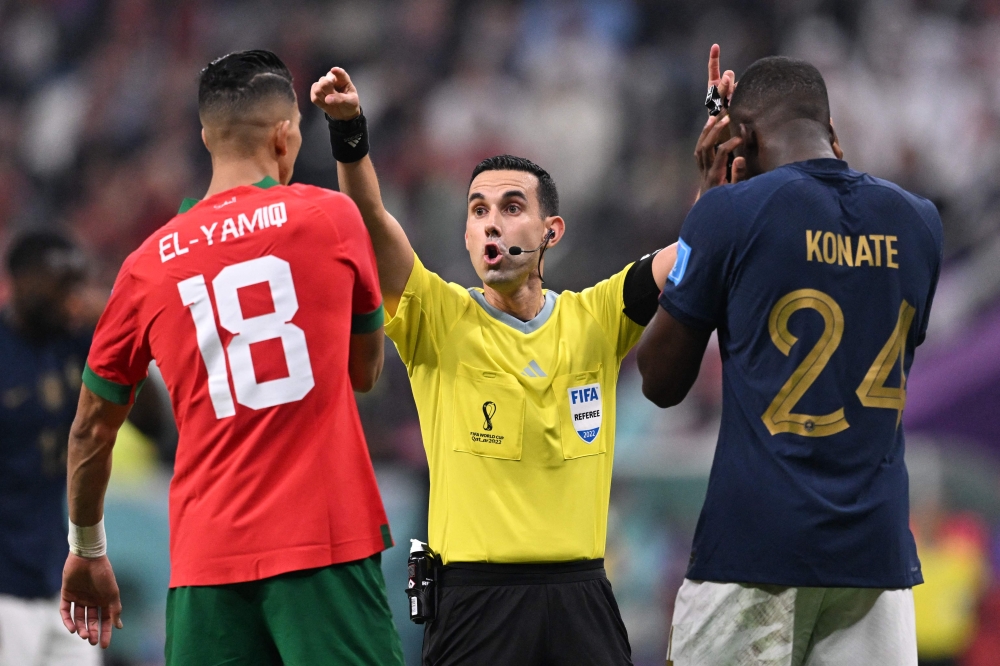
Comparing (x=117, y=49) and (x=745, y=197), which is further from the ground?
(x=117, y=49)

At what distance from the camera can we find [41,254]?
541 centimetres

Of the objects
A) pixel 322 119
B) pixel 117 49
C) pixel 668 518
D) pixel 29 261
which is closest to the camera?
pixel 29 261

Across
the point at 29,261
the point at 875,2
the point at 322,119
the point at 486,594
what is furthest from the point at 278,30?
the point at 486,594

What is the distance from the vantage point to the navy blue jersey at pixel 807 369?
285 cm

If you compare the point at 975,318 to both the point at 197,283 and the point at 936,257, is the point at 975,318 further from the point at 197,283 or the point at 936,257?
the point at 197,283

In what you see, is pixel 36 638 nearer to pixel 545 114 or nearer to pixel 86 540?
pixel 86 540

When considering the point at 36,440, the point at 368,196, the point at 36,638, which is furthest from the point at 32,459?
the point at 368,196

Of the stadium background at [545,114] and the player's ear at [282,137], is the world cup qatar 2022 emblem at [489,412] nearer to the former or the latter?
the player's ear at [282,137]

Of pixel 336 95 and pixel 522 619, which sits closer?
pixel 336 95

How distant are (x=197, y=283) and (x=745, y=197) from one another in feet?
4.59

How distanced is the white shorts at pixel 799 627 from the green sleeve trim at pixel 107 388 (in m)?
1.60

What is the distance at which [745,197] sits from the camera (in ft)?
9.76

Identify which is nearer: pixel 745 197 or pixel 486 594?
pixel 745 197

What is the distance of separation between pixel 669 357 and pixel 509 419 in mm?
897
